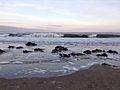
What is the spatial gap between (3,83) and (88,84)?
2.76 m

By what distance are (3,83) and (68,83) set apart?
83.5 inches

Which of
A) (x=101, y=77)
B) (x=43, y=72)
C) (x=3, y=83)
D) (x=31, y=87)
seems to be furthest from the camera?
(x=43, y=72)

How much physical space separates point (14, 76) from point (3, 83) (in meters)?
1.56

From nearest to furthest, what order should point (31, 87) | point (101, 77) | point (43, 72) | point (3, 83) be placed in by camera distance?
point (31, 87)
point (3, 83)
point (101, 77)
point (43, 72)

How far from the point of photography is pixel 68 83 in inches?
317

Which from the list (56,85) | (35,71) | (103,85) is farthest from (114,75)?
(35,71)

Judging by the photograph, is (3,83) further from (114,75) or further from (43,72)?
(114,75)

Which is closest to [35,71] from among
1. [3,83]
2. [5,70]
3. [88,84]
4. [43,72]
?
[43,72]

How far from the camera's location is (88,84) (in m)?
7.86

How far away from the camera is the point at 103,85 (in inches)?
304

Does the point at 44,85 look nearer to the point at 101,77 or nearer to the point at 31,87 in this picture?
the point at 31,87

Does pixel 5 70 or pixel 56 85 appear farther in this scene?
pixel 5 70

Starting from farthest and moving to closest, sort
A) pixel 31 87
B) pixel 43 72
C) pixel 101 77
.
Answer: pixel 43 72, pixel 101 77, pixel 31 87

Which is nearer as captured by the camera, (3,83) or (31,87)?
(31,87)
